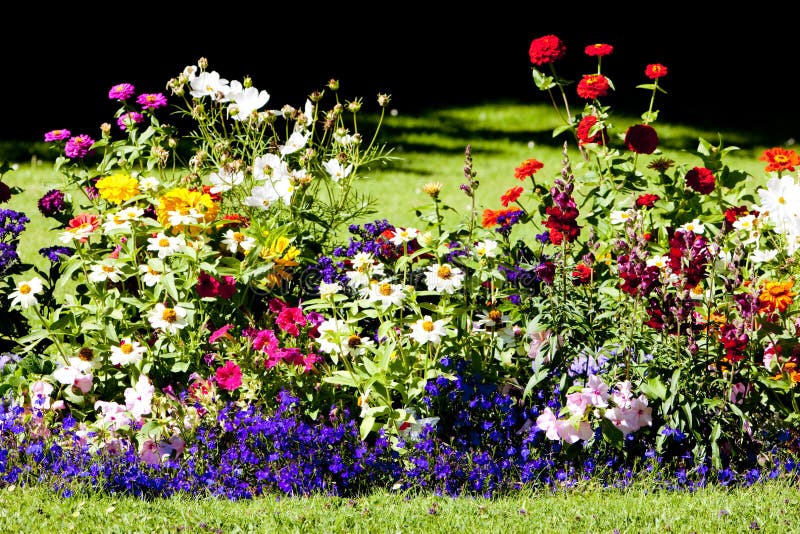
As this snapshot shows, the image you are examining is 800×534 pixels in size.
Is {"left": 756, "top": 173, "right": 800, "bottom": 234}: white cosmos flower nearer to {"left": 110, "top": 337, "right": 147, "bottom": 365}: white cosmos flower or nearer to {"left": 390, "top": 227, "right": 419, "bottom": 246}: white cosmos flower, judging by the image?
{"left": 390, "top": 227, "right": 419, "bottom": 246}: white cosmos flower

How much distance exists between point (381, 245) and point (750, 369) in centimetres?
139

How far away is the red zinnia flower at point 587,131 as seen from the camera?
4070 millimetres

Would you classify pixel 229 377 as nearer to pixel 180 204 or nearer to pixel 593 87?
pixel 180 204

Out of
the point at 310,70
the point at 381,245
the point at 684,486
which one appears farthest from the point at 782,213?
the point at 310,70

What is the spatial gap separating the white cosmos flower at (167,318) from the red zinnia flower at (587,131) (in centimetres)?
174

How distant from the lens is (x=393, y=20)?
39.8ft

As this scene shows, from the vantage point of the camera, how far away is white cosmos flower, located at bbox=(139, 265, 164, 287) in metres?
3.47

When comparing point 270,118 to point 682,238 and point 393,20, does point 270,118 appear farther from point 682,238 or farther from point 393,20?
point 393,20

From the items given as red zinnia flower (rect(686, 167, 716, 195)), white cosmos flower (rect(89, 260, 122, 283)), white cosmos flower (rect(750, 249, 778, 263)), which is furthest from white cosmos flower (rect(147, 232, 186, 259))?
white cosmos flower (rect(750, 249, 778, 263))

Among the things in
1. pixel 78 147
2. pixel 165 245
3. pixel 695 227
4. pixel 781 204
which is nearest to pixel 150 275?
pixel 165 245

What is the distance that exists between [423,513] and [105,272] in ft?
4.55

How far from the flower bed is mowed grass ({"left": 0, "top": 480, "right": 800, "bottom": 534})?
9cm

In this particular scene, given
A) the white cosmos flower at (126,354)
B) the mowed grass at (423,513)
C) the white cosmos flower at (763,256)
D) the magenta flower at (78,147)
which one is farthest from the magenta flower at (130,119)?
the white cosmos flower at (763,256)

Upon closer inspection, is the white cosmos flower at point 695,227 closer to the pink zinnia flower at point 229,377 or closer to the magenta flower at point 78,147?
the pink zinnia flower at point 229,377
